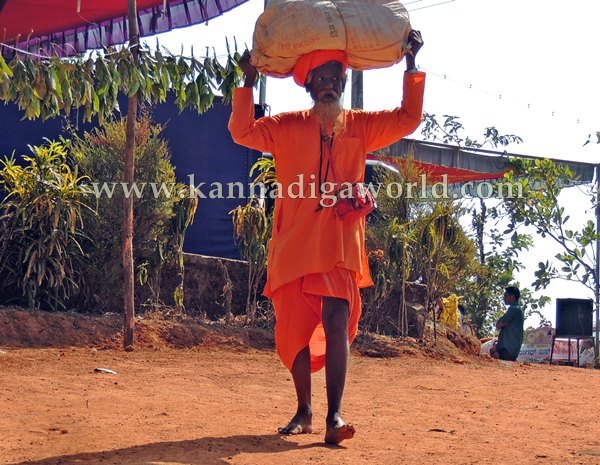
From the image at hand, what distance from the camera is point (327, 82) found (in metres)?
5.59

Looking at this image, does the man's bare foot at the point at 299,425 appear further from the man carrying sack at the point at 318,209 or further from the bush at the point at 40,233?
the bush at the point at 40,233

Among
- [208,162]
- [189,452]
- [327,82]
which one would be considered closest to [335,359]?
[189,452]

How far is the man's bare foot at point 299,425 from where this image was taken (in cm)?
538

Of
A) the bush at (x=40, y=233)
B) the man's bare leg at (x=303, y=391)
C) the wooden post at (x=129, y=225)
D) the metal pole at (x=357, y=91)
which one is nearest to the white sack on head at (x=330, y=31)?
the man's bare leg at (x=303, y=391)

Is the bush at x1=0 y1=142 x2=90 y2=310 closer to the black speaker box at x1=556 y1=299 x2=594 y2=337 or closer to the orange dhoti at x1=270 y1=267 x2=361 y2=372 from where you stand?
the orange dhoti at x1=270 y1=267 x2=361 y2=372

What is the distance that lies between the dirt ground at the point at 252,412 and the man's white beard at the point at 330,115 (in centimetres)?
163

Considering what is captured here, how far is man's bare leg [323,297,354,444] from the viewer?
5062 mm

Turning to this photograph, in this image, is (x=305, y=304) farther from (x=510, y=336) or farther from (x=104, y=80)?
(x=510, y=336)

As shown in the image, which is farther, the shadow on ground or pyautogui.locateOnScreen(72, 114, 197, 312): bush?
pyautogui.locateOnScreen(72, 114, 197, 312): bush

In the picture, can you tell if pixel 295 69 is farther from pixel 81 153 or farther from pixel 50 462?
pixel 81 153

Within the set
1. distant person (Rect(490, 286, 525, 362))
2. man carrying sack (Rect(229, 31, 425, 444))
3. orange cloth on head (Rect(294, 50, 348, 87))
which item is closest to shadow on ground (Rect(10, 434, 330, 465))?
man carrying sack (Rect(229, 31, 425, 444))

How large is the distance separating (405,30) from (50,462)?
9.67 feet

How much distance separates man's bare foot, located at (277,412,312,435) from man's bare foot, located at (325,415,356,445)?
334 millimetres

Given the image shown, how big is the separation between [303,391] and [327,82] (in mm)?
1658
